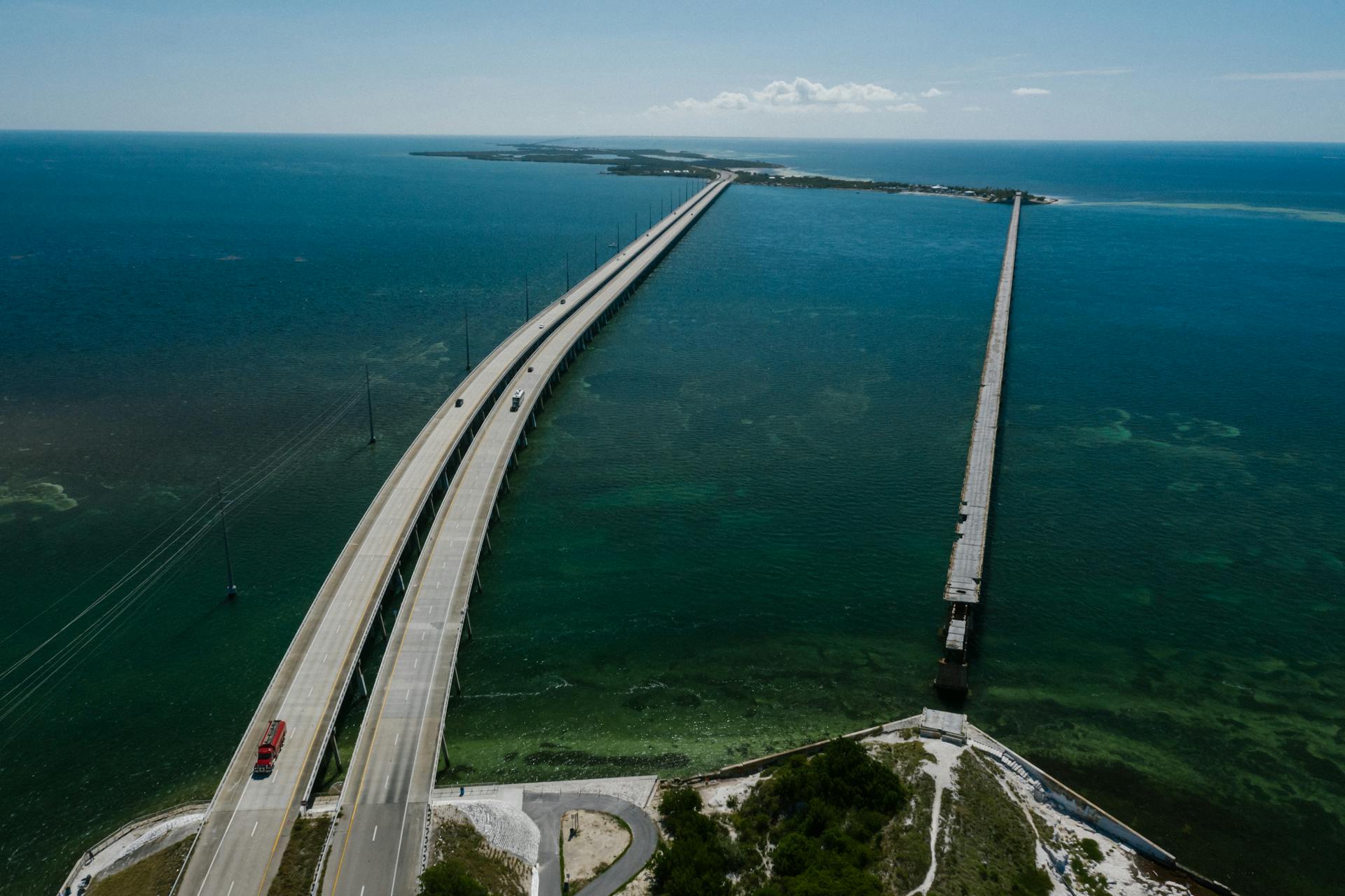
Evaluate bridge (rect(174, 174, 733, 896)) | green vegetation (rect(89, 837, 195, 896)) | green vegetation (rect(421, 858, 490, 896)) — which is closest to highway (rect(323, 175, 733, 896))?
bridge (rect(174, 174, 733, 896))

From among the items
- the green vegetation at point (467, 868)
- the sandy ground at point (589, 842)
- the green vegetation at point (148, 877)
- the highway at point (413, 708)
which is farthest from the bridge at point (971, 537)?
the green vegetation at point (148, 877)

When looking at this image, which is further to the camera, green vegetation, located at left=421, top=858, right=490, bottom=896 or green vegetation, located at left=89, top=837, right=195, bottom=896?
green vegetation, located at left=89, top=837, right=195, bottom=896

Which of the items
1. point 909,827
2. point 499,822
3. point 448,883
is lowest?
point 499,822

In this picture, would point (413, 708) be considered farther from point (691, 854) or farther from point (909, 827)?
point (909, 827)

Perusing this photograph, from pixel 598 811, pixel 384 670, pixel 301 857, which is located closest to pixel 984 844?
pixel 598 811

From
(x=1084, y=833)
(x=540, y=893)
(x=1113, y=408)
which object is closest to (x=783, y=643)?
(x=1084, y=833)

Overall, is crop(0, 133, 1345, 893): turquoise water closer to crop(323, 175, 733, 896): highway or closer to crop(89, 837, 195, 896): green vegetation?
crop(323, 175, 733, 896): highway
